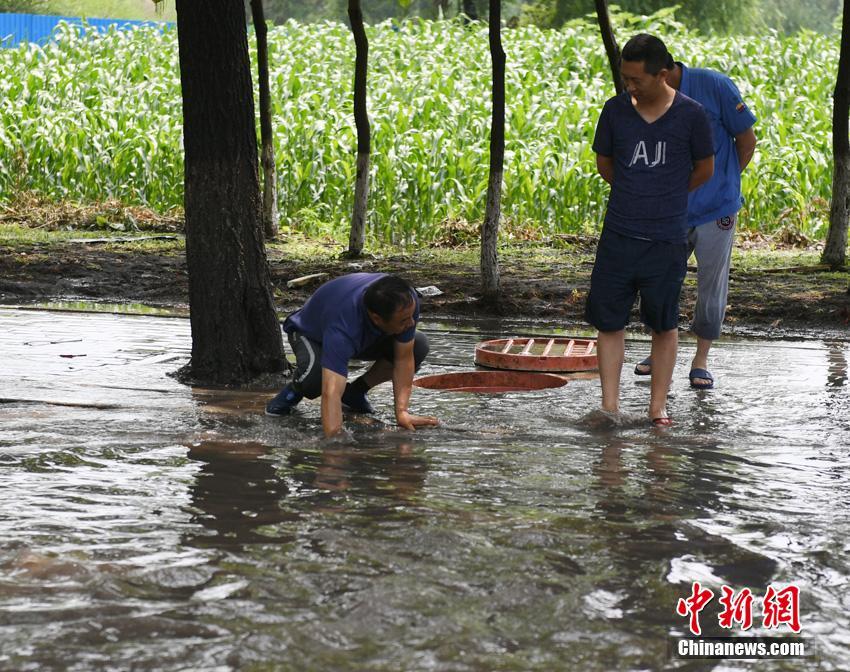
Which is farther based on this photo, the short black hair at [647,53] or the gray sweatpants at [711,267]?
the gray sweatpants at [711,267]

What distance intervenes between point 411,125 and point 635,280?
11845 mm

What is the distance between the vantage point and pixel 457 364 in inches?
315

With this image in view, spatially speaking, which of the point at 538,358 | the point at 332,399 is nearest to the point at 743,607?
the point at 332,399

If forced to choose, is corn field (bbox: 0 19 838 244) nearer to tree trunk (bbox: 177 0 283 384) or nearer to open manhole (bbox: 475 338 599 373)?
open manhole (bbox: 475 338 599 373)

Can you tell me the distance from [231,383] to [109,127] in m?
12.0

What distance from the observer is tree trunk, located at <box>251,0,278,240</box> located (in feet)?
44.2

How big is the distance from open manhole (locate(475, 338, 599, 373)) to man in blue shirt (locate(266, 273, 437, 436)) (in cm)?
159

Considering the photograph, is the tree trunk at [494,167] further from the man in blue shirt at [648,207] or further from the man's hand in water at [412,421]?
the man's hand in water at [412,421]

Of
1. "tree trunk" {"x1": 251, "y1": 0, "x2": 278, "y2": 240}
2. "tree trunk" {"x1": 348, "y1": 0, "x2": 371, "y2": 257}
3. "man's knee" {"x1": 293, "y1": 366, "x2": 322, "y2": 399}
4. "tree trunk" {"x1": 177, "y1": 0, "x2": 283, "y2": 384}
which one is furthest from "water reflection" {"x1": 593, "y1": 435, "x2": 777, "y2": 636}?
"tree trunk" {"x1": 251, "y1": 0, "x2": 278, "y2": 240}

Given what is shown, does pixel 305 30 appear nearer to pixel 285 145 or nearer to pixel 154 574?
pixel 285 145

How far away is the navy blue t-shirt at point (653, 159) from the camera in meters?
5.84

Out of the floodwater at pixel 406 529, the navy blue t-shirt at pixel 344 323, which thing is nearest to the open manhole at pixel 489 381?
the floodwater at pixel 406 529

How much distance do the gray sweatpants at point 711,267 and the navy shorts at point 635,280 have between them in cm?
87

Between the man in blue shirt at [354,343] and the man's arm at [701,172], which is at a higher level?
the man's arm at [701,172]
